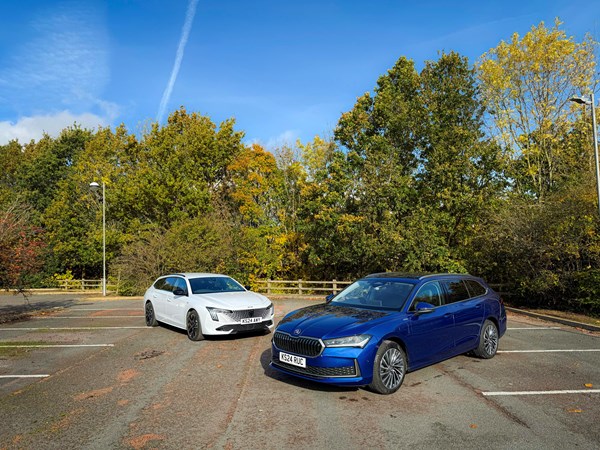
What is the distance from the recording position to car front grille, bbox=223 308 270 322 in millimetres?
9180

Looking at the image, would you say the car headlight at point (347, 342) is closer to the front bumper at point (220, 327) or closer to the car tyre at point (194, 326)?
the front bumper at point (220, 327)

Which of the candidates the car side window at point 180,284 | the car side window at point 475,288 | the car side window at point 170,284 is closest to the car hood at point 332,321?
the car side window at point 475,288

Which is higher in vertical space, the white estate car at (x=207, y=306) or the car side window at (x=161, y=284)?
the car side window at (x=161, y=284)

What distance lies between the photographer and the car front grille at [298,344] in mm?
5598

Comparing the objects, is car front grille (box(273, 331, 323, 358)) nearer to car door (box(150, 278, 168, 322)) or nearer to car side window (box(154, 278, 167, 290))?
car door (box(150, 278, 168, 322))

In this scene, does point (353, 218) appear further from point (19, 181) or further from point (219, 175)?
point (19, 181)

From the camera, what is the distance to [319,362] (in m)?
5.52

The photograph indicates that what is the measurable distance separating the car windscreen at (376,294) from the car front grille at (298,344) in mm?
1388

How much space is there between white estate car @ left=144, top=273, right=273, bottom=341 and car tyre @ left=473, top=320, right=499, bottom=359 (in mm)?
4410

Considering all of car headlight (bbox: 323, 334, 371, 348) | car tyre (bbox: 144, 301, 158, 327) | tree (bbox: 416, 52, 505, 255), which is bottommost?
car tyre (bbox: 144, 301, 158, 327)

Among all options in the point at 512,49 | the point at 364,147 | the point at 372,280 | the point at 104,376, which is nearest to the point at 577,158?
the point at 512,49

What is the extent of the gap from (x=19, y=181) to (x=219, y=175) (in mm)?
21997

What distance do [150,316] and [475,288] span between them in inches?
326

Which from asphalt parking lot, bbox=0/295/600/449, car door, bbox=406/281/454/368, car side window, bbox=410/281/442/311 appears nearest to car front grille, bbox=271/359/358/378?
asphalt parking lot, bbox=0/295/600/449
